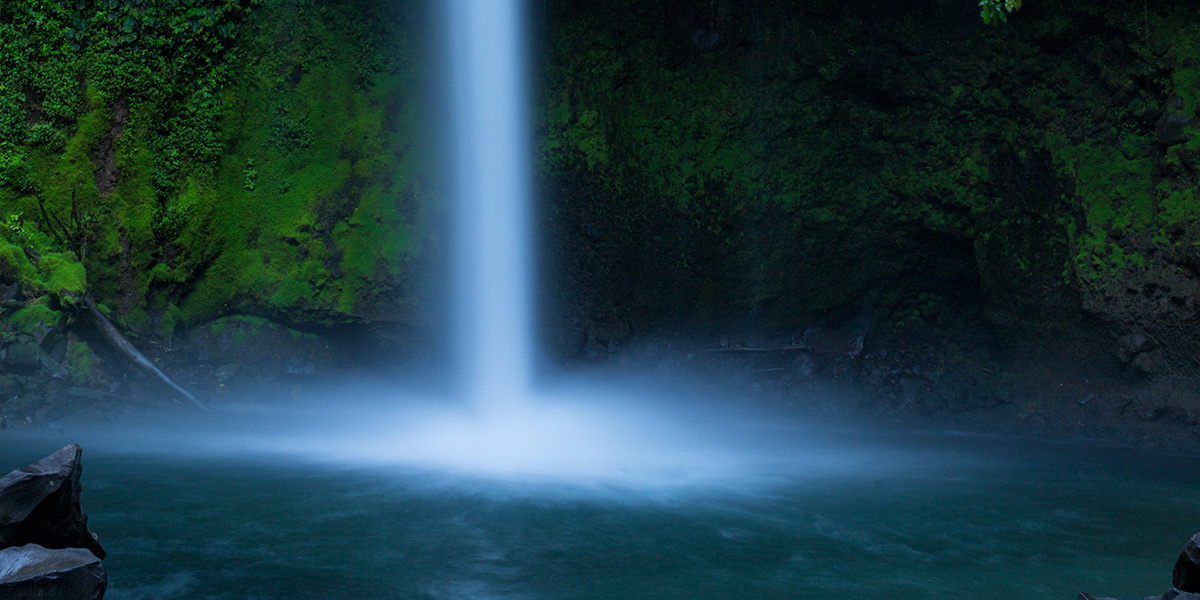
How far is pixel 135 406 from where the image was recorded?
9.61m

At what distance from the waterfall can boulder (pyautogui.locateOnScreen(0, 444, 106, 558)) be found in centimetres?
737

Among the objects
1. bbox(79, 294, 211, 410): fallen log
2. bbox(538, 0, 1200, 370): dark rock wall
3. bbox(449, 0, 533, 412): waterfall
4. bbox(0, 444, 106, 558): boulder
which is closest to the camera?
bbox(0, 444, 106, 558): boulder

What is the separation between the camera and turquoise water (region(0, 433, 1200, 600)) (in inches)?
171

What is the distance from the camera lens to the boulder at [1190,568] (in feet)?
11.7

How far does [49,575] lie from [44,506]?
0.69 m

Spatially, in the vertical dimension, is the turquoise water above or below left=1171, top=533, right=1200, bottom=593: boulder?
below

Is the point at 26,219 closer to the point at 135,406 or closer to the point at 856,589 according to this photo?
the point at 135,406

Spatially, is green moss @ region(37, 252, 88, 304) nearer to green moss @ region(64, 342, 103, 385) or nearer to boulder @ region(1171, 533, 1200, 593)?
green moss @ region(64, 342, 103, 385)

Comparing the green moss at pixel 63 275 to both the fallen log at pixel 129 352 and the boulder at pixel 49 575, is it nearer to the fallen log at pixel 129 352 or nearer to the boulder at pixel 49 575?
the fallen log at pixel 129 352

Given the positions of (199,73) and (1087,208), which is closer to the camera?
(1087,208)

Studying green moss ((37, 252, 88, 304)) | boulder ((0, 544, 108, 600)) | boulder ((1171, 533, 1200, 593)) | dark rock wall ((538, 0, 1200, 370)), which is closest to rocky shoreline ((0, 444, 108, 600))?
boulder ((0, 544, 108, 600))

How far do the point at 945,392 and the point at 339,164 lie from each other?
8.67 m

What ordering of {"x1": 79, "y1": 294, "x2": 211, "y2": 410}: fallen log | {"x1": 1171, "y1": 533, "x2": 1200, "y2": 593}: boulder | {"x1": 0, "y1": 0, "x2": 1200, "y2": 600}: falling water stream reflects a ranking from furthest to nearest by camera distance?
{"x1": 79, "y1": 294, "x2": 211, "y2": 410}: fallen log → {"x1": 0, "y1": 0, "x2": 1200, "y2": 600}: falling water stream → {"x1": 1171, "y1": 533, "x2": 1200, "y2": 593}: boulder

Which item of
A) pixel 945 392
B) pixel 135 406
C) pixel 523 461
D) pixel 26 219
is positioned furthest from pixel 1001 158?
pixel 26 219
